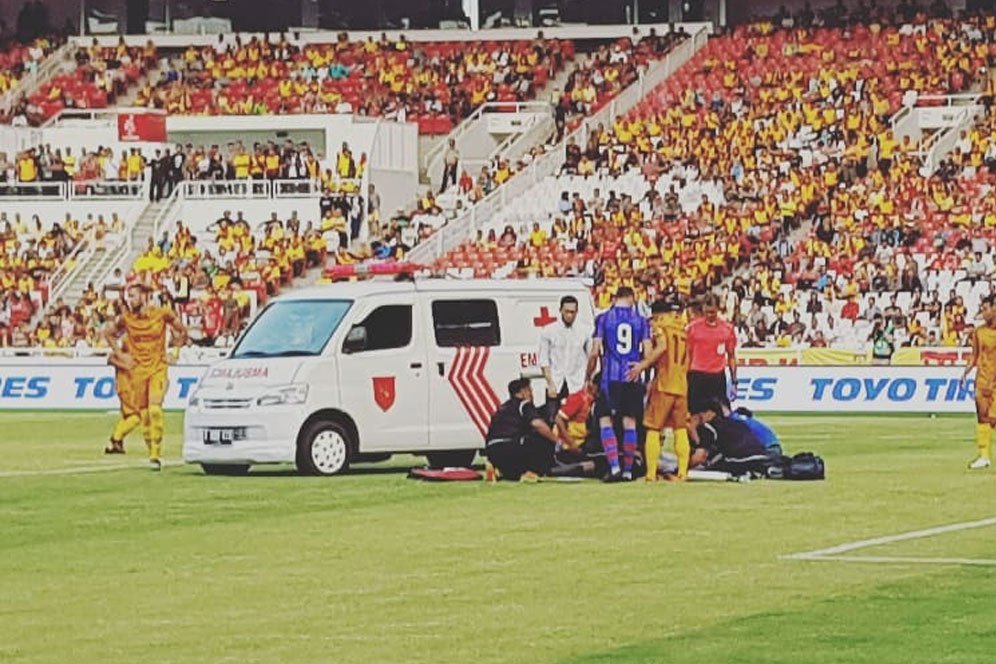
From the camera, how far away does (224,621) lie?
15117 mm

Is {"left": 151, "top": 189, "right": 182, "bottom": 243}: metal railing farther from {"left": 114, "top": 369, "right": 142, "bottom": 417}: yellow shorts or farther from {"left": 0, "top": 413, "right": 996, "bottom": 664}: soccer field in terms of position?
{"left": 0, "top": 413, "right": 996, "bottom": 664}: soccer field

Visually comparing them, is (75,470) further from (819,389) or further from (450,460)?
(819,389)

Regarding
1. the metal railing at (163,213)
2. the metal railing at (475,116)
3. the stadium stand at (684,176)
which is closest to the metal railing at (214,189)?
the metal railing at (163,213)

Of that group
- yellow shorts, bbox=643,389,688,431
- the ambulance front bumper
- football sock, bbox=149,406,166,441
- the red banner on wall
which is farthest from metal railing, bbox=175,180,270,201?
yellow shorts, bbox=643,389,688,431

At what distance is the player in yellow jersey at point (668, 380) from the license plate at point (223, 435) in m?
4.53

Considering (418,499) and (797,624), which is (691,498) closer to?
(418,499)

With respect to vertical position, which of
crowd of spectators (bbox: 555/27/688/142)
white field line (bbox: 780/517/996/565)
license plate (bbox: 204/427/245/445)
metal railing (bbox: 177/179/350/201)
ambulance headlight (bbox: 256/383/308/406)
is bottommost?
white field line (bbox: 780/517/996/565)

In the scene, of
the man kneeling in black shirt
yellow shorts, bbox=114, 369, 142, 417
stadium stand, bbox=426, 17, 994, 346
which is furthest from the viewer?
stadium stand, bbox=426, 17, 994, 346

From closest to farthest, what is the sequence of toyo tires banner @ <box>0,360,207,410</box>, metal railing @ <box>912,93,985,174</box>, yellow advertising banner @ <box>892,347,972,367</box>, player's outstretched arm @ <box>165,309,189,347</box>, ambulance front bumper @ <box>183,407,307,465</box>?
ambulance front bumper @ <box>183,407,307,465</box> → player's outstretched arm @ <box>165,309,189,347</box> → yellow advertising banner @ <box>892,347,972,367</box> → toyo tires banner @ <box>0,360,207,410</box> → metal railing @ <box>912,93,985,174</box>

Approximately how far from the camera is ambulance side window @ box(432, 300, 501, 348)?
2942cm

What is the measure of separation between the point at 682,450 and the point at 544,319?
14.4ft

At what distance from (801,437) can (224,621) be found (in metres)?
22.2

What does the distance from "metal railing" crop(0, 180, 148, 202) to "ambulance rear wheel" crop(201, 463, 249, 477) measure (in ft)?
118

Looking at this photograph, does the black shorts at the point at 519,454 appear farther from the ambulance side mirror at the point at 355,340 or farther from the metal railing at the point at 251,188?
the metal railing at the point at 251,188
